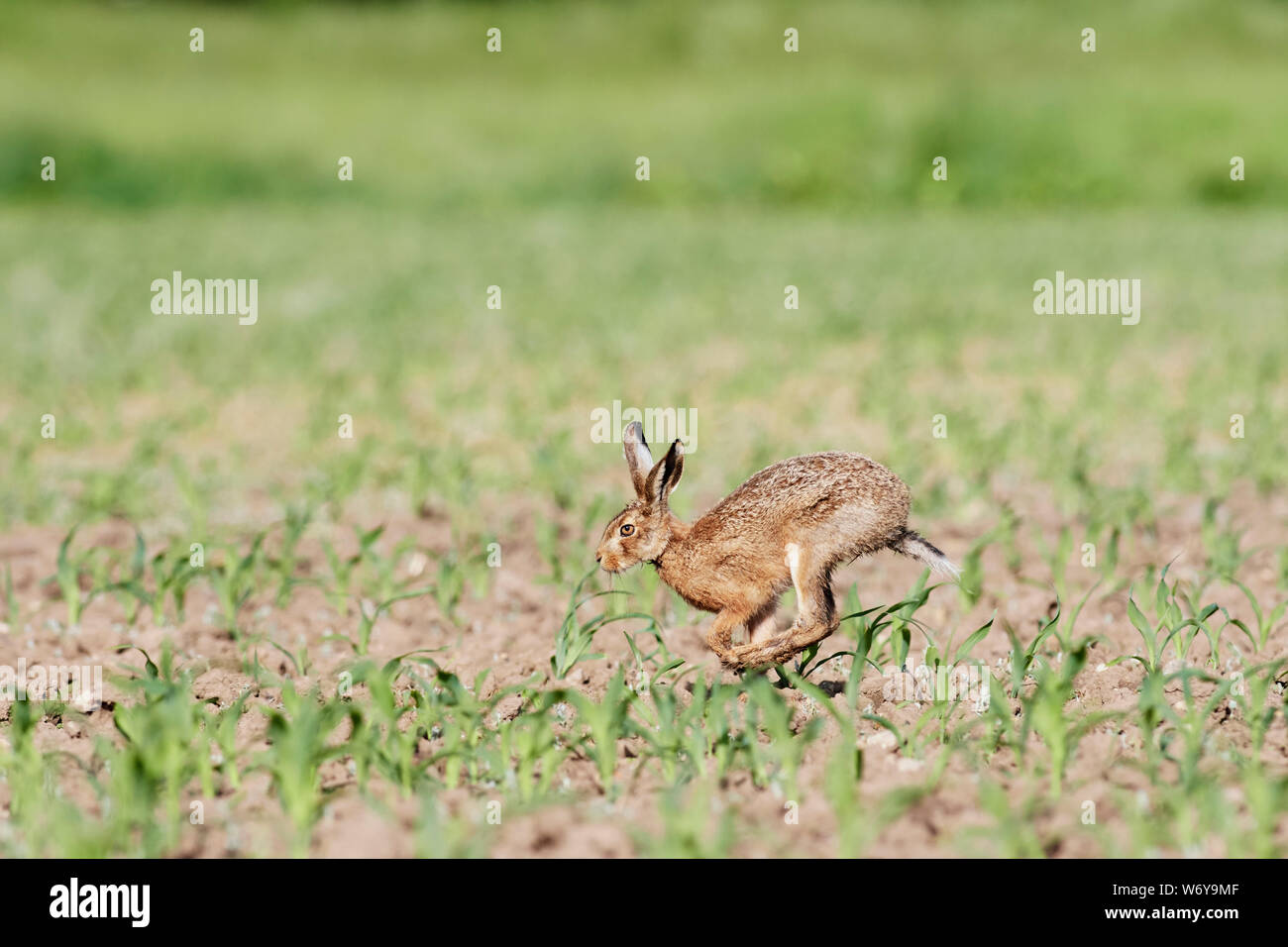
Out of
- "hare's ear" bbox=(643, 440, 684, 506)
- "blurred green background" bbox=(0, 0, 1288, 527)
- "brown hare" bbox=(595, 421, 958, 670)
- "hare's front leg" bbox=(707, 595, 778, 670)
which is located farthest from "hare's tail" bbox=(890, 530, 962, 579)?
"blurred green background" bbox=(0, 0, 1288, 527)

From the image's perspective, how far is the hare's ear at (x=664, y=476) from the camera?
4020 millimetres

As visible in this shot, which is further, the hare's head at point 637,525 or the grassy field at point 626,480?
the hare's head at point 637,525

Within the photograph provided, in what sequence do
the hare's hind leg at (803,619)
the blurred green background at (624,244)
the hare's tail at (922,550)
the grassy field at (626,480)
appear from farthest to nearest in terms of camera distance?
the blurred green background at (624,244)
the hare's tail at (922,550)
the hare's hind leg at (803,619)
the grassy field at (626,480)

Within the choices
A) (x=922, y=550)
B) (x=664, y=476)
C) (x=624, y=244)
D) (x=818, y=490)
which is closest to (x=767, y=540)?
(x=818, y=490)

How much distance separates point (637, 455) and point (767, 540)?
469 millimetres

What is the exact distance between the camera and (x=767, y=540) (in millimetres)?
4090

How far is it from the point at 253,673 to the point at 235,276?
11.8 m

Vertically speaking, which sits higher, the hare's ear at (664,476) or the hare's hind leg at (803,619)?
the hare's ear at (664,476)

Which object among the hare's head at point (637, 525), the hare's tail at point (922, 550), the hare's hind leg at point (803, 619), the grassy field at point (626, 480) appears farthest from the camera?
the hare's head at point (637, 525)

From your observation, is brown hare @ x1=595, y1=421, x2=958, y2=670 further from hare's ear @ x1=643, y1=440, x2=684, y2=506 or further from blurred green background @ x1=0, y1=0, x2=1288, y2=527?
blurred green background @ x1=0, y1=0, x2=1288, y2=527

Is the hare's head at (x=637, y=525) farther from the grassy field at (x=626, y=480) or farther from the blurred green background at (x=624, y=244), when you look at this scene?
the blurred green background at (x=624, y=244)

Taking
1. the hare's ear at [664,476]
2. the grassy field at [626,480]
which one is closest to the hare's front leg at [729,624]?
the grassy field at [626,480]
